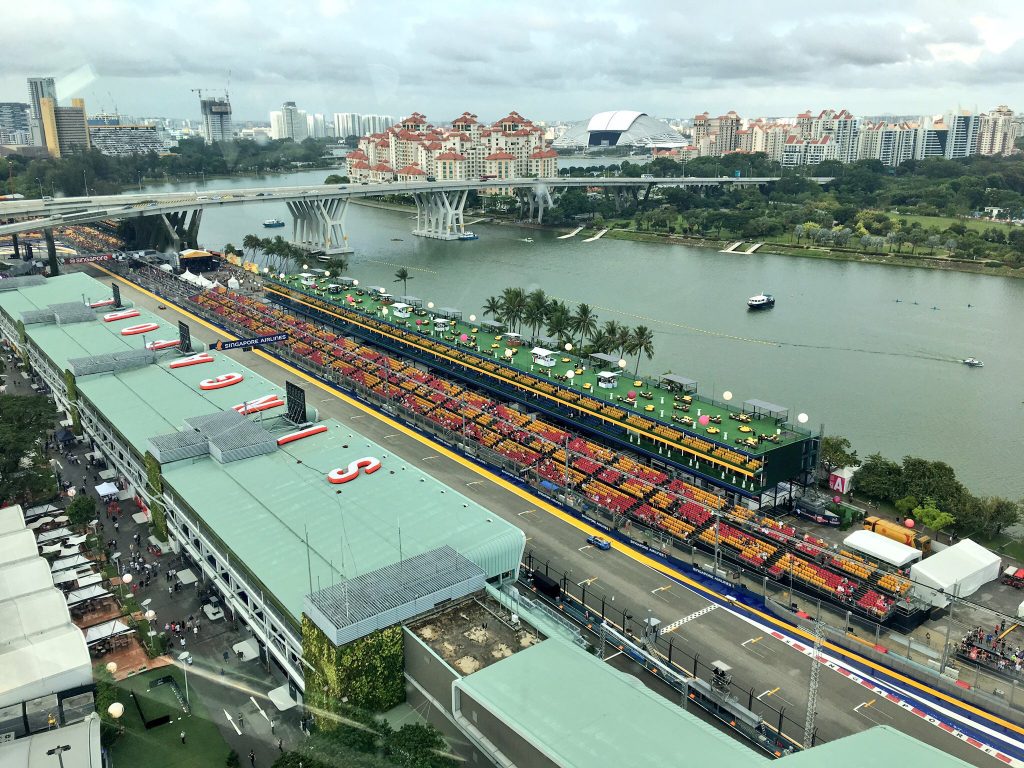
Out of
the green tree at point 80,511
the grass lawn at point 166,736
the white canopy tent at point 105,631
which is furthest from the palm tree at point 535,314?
the grass lawn at point 166,736

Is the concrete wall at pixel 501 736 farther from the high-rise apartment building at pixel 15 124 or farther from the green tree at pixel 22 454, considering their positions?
the high-rise apartment building at pixel 15 124

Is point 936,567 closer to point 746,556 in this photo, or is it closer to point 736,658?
point 746,556

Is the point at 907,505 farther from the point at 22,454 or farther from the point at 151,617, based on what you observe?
the point at 22,454

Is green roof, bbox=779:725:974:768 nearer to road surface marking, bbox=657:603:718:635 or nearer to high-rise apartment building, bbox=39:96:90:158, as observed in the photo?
road surface marking, bbox=657:603:718:635

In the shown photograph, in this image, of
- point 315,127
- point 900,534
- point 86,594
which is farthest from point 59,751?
point 315,127

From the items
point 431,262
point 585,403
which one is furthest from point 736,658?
point 431,262

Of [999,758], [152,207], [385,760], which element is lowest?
[999,758]
